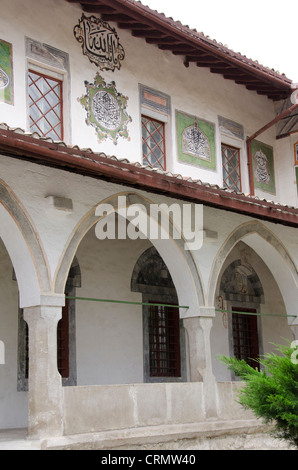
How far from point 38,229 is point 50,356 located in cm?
143

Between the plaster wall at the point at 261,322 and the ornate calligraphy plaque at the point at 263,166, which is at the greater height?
the ornate calligraphy plaque at the point at 263,166

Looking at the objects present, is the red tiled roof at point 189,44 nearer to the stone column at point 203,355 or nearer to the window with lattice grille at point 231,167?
the window with lattice grille at point 231,167

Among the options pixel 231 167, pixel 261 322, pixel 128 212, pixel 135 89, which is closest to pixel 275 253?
pixel 231 167

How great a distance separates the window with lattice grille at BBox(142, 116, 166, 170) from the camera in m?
10.4

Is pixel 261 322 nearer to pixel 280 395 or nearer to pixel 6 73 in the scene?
pixel 6 73

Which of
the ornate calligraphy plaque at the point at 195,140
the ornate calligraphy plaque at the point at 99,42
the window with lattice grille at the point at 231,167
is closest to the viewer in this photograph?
the ornate calligraphy plaque at the point at 99,42

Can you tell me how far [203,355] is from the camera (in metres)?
9.44

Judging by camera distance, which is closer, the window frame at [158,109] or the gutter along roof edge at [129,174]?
the gutter along roof edge at [129,174]

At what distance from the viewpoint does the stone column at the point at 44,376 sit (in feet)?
24.2

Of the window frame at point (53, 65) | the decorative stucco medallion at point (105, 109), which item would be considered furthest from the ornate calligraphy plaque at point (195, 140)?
the window frame at point (53, 65)

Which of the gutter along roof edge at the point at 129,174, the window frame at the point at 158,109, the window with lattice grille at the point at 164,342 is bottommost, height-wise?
the window with lattice grille at the point at 164,342

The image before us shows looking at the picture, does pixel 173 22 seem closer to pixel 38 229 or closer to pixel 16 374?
pixel 38 229

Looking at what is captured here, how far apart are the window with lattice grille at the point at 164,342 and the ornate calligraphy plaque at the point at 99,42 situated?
421 cm

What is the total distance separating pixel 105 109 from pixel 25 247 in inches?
111
